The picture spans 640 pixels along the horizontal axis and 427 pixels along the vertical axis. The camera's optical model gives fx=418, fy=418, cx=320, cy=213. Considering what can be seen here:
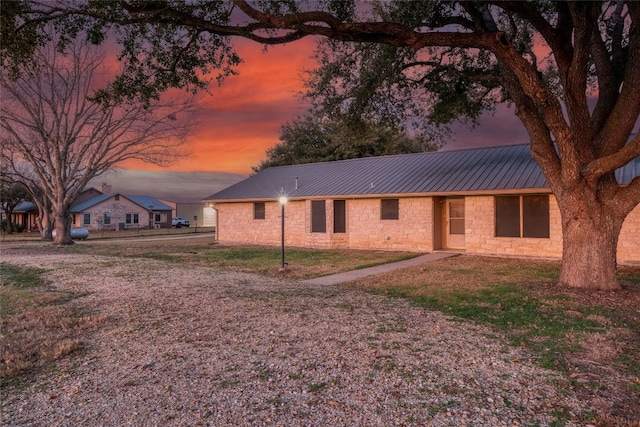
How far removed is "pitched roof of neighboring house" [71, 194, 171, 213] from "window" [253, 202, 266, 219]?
30112 mm

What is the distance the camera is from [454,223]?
17859 mm

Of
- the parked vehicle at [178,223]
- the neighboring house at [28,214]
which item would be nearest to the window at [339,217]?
the parked vehicle at [178,223]

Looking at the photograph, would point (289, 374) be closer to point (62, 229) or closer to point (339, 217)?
point (339, 217)

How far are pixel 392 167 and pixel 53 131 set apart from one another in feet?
68.3

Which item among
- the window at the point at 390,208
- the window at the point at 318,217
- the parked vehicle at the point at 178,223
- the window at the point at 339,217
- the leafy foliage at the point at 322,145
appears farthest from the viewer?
the parked vehicle at the point at 178,223

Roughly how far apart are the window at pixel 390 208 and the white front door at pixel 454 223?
2127 mm

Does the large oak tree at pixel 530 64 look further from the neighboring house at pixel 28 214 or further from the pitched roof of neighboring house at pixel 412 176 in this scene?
the neighboring house at pixel 28 214

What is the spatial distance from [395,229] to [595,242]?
9.64 meters

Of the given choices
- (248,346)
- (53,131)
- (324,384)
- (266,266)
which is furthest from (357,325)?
(53,131)

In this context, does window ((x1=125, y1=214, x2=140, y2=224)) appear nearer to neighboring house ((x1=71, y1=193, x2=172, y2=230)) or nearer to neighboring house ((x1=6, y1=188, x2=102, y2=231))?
neighboring house ((x1=71, y1=193, x2=172, y2=230))

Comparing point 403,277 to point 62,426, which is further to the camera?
point 403,277

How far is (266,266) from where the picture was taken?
44.5ft

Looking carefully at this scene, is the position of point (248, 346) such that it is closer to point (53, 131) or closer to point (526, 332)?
point (526, 332)

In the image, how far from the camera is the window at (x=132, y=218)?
157 feet
